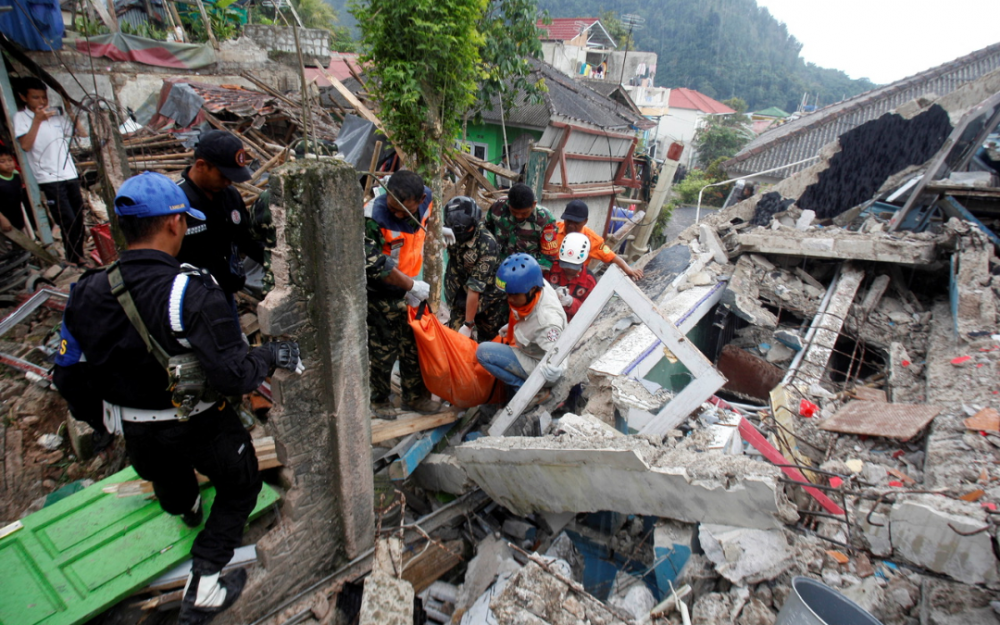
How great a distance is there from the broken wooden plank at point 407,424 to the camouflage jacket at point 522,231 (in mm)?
1878

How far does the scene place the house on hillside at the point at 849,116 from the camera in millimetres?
13164

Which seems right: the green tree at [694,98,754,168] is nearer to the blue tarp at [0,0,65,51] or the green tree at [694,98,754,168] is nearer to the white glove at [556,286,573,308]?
the white glove at [556,286,573,308]

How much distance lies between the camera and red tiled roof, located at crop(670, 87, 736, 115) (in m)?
42.0

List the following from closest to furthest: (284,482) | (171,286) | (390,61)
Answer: (171,286)
(284,482)
(390,61)

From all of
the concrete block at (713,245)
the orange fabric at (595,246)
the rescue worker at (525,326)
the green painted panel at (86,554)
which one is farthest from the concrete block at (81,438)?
the concrete block at (713,245)

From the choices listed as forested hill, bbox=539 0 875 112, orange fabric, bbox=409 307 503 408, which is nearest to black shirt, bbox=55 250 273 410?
orange fabric, bbox=409 307 503 408

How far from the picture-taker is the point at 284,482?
2.63m

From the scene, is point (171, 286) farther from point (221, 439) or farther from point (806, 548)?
point (806, 548)

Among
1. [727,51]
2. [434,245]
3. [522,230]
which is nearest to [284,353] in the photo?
[434,245]

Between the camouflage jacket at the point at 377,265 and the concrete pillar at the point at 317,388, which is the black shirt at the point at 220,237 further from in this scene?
the concrete pillar at the point at 317,388

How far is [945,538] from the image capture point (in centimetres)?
207

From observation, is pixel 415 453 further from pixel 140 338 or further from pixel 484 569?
pixel 140 338

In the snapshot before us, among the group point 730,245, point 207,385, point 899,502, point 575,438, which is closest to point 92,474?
point 207,385

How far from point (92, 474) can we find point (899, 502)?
5064 mm
